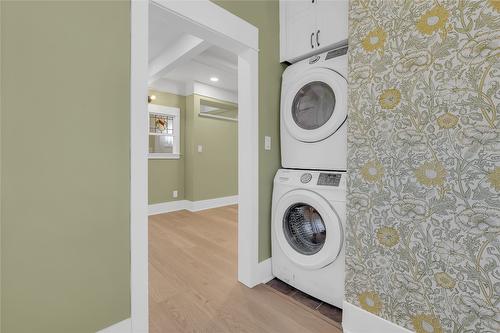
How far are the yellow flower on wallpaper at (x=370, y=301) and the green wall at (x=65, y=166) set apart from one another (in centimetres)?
124

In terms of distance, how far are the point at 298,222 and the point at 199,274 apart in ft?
3.12

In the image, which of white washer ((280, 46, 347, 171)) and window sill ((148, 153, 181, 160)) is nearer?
white washer ((280, 46, 347, 171))

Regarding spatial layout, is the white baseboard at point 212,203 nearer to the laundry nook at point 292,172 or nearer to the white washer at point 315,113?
the laundry nook at point 292,172

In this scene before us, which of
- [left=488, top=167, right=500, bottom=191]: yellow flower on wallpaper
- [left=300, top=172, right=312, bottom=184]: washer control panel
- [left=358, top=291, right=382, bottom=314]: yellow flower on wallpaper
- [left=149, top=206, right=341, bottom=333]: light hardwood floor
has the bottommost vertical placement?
[left=149, top=206, right=341, bottom=333]: light hardwood floor

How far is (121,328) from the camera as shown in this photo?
112 centimetres

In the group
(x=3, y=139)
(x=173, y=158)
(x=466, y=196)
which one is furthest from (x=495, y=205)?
(x=173, y=158)

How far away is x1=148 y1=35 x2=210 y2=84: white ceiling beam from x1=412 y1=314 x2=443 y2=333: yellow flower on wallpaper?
8.86ft

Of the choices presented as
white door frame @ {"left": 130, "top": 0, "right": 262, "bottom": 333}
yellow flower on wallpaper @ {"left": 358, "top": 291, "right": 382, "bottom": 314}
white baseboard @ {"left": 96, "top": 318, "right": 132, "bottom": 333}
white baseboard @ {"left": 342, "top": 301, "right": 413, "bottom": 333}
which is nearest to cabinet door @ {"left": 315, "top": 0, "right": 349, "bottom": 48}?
white door frame @ {"left": 130, "top": 0, "right": 262, "bottom": 333}

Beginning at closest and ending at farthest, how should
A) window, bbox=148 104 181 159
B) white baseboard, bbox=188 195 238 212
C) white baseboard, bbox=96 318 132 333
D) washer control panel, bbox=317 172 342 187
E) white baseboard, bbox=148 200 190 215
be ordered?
white baseboard, bbox=96 318 132 333
washer control panel, bbox=317 172 342 187
white baseboard, bbox=148 200 190 215
window, bbox=148 104 181 159
white baseboard, bbox=188 195 238 212

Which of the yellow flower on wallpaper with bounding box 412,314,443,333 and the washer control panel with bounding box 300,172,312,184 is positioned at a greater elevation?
the washer control panel with bounding box 300,172,312,184

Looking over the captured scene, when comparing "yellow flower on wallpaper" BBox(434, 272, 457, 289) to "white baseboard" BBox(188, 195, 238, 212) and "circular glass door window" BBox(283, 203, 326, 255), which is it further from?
"white baseboard" BBox(188, 195, 238, 212)

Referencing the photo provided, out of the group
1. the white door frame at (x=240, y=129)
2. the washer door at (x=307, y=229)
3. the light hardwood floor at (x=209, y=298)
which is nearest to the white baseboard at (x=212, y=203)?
the light hardwood floor at (x=209, y=298)

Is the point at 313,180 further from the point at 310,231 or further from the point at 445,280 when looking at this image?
the point at 445,280

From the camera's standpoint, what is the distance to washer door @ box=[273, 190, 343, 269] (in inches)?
54.9
